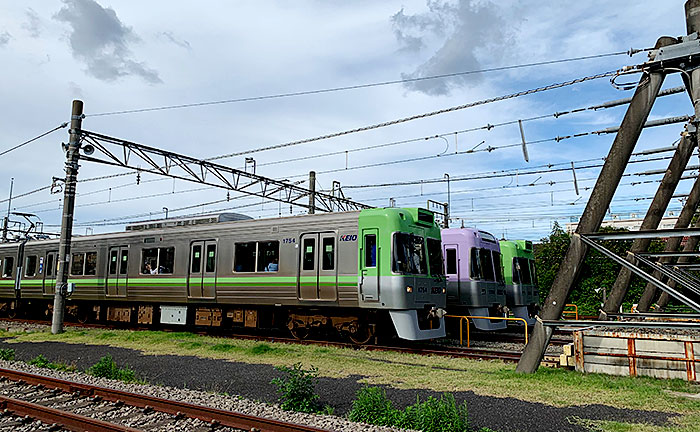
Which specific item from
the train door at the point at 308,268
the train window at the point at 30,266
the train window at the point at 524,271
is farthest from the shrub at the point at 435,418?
the train window at the point at 30,266

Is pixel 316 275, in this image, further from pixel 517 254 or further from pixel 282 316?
pixel 517 254

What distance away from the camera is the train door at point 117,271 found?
1809cm

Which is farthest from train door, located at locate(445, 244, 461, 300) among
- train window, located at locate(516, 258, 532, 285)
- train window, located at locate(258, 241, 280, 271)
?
train window, located at locate(258, 241, 280, 271)

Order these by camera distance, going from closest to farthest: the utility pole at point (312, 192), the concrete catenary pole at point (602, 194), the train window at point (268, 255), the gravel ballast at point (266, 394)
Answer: the gravel ballast at point (266, 394) < the concrete catenary pole at point (602, 194) < the train window at point (268, 255) < the utility pole at point (312, 192)

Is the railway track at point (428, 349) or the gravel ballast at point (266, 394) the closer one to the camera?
the gravel ballast at point (266, 394)

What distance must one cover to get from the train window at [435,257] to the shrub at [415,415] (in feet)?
21.9

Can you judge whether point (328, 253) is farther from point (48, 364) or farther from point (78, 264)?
point (78, 264)

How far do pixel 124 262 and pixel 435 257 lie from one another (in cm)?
1092

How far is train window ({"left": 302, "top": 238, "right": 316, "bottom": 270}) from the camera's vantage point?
13586 millimetres

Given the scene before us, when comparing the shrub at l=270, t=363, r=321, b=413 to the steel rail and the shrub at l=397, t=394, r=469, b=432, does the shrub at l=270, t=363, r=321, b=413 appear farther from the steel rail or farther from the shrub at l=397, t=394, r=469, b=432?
the steel rail

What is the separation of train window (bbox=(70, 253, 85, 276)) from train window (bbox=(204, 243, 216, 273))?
6.72 metres

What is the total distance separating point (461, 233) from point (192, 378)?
382 inches

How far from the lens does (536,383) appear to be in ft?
27.7

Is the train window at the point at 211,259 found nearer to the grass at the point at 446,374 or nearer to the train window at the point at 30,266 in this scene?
the grass at the point at 446,374
